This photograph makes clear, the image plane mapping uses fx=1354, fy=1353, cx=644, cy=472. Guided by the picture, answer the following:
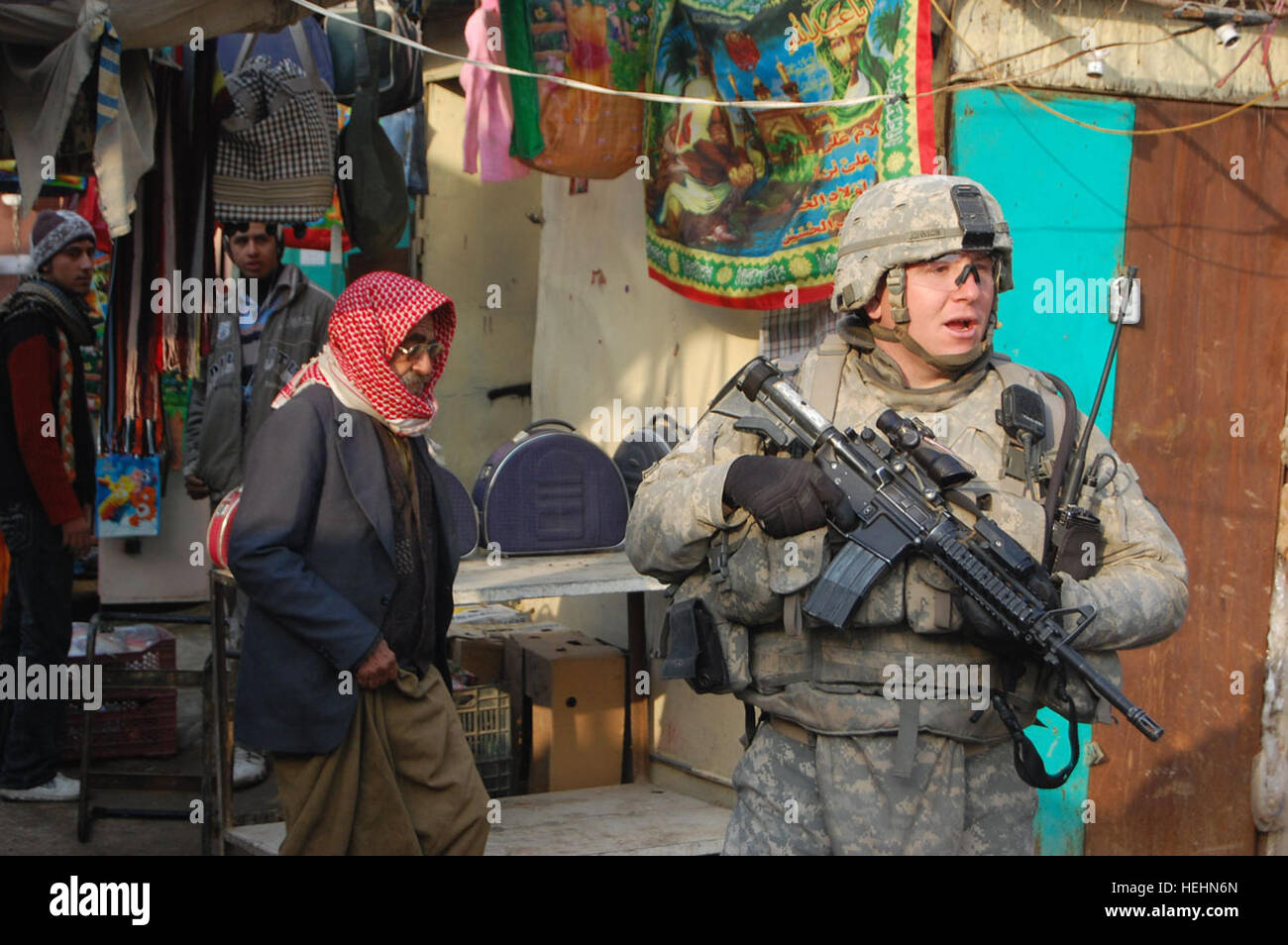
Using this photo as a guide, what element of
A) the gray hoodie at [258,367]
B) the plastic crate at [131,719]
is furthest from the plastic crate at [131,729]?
the gray hoodie at [258,367]

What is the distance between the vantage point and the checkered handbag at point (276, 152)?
15.2 ft

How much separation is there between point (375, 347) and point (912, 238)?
1.44m

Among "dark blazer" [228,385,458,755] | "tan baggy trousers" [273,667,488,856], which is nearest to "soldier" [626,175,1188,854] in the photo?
"dark blazer" [228,385,458,755]

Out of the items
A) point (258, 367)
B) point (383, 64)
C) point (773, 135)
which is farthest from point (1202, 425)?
point (258, 367)

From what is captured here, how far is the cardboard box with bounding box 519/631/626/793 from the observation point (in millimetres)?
5566

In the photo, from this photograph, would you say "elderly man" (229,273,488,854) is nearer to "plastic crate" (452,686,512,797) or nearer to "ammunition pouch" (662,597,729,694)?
"ammunition pouch" (662,597,729,694)

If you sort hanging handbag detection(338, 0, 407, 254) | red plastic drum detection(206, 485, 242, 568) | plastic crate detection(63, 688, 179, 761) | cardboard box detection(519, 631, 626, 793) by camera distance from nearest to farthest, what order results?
red plastic drum detection(206, 485, 242, 568), hanging handbag detection(338, 0, 407, 254), cardboard box detection(519, 631, 626, 793), plastic crate detection(63, 688, 179, 761)

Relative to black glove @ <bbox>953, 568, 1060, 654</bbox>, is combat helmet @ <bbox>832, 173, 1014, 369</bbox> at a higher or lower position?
higher

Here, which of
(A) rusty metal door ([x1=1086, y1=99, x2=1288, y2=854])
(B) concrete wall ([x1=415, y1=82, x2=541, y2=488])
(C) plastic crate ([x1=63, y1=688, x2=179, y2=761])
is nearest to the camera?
(A) rusty metal door ([x1=1086, y1=99, x2=1288, y2=854])

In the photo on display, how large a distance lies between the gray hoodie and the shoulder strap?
112 inches

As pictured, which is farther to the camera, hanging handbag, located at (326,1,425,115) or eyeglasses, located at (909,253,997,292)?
hanging handbag, located at (326,1,425,115)

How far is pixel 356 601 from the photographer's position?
136 inches

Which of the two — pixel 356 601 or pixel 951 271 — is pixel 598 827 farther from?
pixel 951 271
